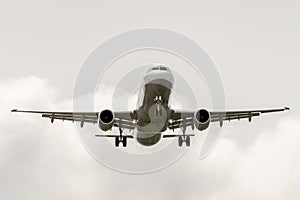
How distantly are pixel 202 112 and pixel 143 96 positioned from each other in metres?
5.51

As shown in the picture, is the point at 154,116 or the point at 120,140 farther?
the point at 120,140

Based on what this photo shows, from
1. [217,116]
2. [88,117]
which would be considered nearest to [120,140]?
[88,117]

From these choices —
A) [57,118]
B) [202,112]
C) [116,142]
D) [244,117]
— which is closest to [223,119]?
[244,117]

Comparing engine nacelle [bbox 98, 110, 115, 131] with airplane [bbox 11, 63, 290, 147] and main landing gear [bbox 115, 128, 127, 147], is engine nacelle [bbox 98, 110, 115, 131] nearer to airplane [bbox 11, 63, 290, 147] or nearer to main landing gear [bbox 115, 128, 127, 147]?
airplane [bbox 11, 63, 290, 147]

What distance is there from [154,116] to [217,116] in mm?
10265

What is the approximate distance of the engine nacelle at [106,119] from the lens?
4175 cm

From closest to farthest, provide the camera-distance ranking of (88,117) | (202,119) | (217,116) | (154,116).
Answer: (154,116) < (202,119) < (88,117) < (217,116)

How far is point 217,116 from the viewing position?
4894 cm

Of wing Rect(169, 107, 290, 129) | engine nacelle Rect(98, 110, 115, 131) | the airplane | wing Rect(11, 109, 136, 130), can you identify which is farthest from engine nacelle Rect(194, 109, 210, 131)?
engine nacelle Rect(98, 110, 115, 131)

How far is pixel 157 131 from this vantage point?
140 feet

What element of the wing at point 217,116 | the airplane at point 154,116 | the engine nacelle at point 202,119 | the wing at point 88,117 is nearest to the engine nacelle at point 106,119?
the airplane at point 154,116

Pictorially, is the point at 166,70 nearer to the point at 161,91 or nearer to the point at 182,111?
the point at 161,91

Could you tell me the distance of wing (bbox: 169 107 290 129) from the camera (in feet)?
151

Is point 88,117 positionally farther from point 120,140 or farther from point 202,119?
point 202,119
